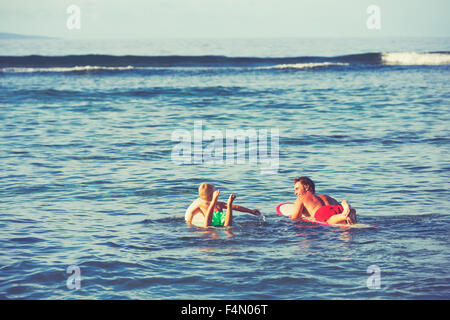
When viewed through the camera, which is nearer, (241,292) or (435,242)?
(241,292)

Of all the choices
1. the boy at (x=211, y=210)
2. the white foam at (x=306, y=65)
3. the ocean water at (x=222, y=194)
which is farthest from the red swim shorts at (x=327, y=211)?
the white foam at (x=306, y=65)

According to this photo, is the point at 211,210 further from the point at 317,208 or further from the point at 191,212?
the point at 317,208

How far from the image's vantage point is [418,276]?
7.80m

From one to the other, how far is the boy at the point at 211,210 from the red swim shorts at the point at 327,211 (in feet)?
3.54

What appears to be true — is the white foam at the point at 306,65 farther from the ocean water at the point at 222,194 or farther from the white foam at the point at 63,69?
the ocean water at the point at 222,194

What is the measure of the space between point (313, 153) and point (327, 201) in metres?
6.68

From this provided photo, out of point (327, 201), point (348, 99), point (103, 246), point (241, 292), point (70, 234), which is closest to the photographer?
point (241, 292)

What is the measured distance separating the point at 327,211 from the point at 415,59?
4577 centimetres

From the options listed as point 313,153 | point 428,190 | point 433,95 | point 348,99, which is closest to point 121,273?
point 428,190

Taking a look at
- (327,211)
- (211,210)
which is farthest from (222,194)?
(327,211)

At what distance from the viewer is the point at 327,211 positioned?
10.3 metres

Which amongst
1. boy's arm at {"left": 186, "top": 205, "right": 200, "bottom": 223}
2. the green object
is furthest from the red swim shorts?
boy's arm at {"left": 186, "top": 205, "right": 200, "bottom": 223}

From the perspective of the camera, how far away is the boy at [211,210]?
10.1 m

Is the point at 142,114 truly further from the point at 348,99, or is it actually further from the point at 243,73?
the point at 243,73
